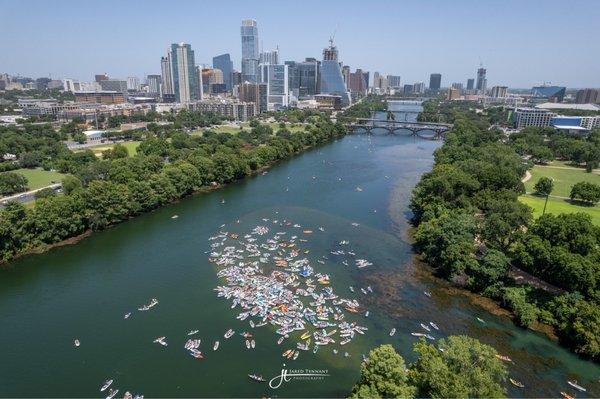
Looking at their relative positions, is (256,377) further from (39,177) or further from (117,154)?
(117,154)

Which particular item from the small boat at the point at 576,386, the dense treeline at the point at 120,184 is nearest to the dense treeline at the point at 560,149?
the dense treeline at the point at 120,184

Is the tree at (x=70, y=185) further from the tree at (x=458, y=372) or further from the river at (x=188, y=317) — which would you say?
the tree at (x=458, y=372)

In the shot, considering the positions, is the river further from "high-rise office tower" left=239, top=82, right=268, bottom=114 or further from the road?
"high-rise office tower" left=239, top=82, right=268, bottom=114

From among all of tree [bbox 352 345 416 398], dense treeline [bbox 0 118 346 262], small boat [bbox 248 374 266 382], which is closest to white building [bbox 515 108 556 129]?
dense treeline [bbox 0 118 346 262]

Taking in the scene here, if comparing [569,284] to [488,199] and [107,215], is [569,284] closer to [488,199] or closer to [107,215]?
[488,199]

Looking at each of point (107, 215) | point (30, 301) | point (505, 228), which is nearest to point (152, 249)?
point (107, 215)

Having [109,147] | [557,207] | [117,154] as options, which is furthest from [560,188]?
Result: [109,147]
